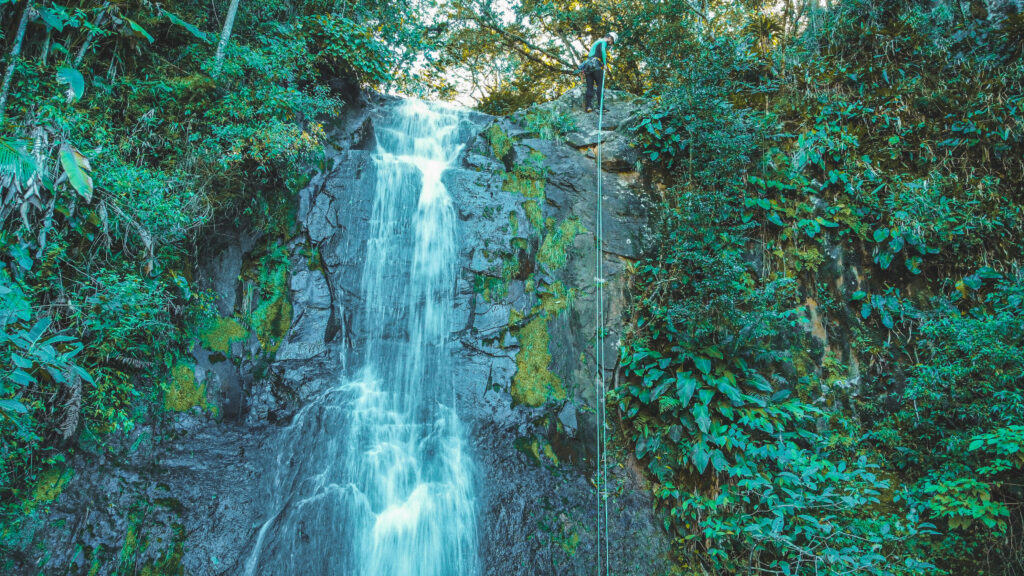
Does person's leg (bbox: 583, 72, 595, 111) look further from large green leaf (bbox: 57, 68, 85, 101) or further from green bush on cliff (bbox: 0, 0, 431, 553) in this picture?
large green leaf (bbox: 57, 68, 85, 101)

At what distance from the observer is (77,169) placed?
3865mm

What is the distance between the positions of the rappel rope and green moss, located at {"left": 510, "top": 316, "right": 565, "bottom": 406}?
48cm

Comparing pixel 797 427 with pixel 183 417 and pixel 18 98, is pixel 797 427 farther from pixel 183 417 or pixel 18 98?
pixel 18 98

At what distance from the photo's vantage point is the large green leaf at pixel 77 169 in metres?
3.80

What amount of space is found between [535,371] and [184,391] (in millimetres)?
3763

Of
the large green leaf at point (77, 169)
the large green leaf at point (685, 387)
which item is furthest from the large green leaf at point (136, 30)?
the large green leaf at point (685, 387)

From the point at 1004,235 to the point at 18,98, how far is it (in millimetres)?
10282

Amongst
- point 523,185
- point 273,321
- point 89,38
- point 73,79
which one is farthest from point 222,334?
point 523,185

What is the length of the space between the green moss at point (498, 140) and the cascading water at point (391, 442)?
41.7 inches

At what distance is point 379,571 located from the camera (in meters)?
4.27

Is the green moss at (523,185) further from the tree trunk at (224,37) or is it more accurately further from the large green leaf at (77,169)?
the large green leaf at (77,169)

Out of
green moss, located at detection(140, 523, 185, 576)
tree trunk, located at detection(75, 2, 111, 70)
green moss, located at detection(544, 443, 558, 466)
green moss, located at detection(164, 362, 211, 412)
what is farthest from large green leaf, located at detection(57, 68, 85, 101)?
green moss, located at detection(544, 443, 558, 466)

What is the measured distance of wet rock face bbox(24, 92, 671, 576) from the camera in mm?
4156

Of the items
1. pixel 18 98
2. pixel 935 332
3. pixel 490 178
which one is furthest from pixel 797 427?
pixel 18 98
